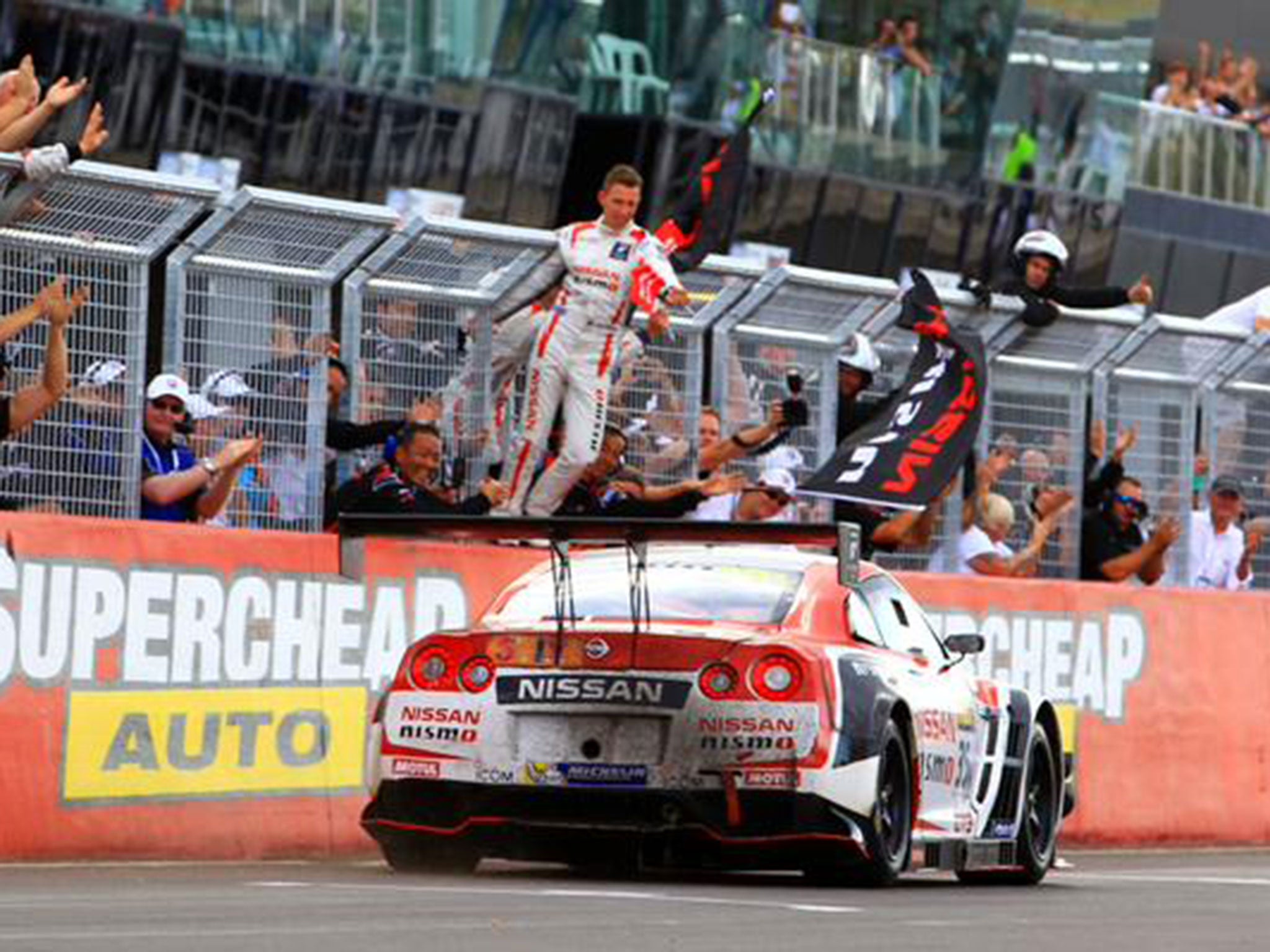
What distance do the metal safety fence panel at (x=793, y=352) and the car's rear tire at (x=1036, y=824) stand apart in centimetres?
294

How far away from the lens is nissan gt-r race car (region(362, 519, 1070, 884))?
575 inches

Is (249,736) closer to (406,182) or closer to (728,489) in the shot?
(728,489)

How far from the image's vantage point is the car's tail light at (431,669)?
14.9m

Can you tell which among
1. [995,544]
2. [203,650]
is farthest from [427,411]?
[995,544]

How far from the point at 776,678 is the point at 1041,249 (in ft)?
21.7

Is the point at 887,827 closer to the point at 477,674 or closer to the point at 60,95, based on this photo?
the point at 477,674

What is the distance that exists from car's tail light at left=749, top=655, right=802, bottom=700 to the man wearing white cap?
300 cm

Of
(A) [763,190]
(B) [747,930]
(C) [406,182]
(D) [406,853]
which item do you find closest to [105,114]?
(C) [406,182]

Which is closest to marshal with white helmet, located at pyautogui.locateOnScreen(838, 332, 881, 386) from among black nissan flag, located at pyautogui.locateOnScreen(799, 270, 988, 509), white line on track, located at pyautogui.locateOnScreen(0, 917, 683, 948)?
black nissan flag, located at pyautogui.locateOnScreen(799, 270, 988, 509)

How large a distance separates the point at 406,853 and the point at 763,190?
20.1 metres

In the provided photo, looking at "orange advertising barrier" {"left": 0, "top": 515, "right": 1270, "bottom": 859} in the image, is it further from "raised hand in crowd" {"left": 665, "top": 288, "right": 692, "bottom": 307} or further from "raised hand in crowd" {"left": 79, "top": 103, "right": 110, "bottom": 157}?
"raised hand in crowd" {"left": 79, "top": 103, "right": 110, "bottom": 157}

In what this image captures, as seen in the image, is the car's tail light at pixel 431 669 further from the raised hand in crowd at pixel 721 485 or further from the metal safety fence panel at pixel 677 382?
the raised hand in crowd at pixel 721 485

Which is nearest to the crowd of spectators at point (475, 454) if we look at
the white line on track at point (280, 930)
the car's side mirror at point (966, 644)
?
the car's side mirror at point (966, 644)

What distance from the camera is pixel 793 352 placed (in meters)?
19.9
